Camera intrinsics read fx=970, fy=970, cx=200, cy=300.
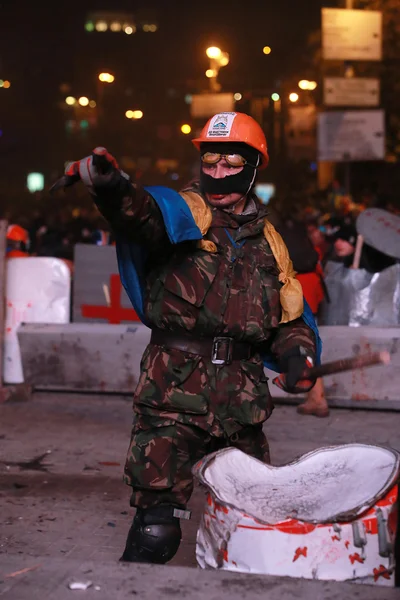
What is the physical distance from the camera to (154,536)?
3754 mm

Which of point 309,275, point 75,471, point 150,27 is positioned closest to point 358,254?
point 309,275

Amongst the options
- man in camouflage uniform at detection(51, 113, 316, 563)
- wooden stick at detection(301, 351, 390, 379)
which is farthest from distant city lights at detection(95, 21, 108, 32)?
wooden stick at detection(301, 351, 390, 379)

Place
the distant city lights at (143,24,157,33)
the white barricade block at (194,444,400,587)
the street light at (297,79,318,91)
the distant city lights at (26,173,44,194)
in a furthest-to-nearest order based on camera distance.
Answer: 1. the distant city lights at (143,24,157,33)
2. the distant city lights at (26,173,44,194)
3. the street light at (297,79,318,91)
4. the white barricade block at (194,444,400,587)

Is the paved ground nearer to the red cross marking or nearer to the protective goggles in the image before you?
the red cross marking

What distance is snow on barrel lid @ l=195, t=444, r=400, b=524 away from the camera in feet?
11.5

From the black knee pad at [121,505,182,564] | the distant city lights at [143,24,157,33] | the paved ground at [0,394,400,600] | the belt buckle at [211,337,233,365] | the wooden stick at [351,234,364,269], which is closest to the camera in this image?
the black knee pad at [121,505,182,564]

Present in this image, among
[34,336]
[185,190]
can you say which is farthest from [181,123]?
[185,190]

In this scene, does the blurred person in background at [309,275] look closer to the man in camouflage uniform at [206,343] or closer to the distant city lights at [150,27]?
the man in camouflage uniform at [206,343]

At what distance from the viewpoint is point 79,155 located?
266 feet

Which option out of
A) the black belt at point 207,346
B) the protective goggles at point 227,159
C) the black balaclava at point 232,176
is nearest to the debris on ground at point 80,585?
the black belt at point 207,346

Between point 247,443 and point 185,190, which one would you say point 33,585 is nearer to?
point 247,443

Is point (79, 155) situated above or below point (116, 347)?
above

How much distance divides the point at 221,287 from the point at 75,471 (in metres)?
3.49

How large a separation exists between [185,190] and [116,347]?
5445mm
